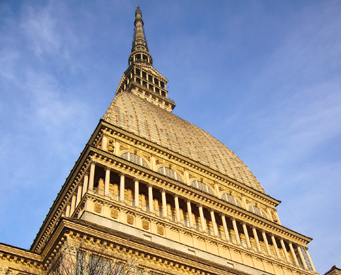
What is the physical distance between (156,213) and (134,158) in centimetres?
781

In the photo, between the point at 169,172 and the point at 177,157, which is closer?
the point at 169,172

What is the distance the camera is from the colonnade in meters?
38.7

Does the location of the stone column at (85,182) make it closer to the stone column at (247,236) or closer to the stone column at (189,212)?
the stone column at (189,212)

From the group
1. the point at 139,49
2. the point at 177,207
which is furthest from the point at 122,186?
the point at 139,49

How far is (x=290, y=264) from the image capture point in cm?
4688

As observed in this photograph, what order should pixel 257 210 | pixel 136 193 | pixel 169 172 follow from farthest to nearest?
pixel 257 210, pixel 169 172, pixel 136 193

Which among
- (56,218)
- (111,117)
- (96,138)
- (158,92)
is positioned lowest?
(56,218)

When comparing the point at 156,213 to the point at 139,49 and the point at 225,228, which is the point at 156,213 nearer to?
the point at 225,228

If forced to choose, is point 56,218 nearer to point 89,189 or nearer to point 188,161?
point 89,189

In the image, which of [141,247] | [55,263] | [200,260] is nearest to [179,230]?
[200,260]

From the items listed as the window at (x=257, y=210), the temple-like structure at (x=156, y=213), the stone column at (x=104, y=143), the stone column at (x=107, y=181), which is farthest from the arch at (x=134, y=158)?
the window at (x=257, y=210)

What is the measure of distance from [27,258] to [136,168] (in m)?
14.0

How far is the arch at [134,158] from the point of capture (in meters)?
44.2

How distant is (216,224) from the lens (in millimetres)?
45031
